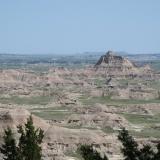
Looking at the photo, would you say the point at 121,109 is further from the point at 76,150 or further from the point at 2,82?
the point at 2,82

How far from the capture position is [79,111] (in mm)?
105188

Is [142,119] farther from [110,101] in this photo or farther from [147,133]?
[110,101]

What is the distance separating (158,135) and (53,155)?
21798 millimetres

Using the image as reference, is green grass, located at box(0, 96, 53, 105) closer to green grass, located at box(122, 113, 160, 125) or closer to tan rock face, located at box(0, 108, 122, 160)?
green grass, located at box(122, 113, 160, 125)

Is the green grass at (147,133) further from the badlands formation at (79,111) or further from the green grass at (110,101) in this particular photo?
the green grass at (110,101)

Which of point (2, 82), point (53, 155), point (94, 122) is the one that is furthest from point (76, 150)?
point (2, 82)

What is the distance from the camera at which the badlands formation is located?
6825cm

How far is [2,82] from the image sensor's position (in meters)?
Answer: 173

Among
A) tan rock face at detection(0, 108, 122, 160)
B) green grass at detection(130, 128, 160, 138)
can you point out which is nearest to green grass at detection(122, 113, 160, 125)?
green grass at detection(130, 128, 160, 138)

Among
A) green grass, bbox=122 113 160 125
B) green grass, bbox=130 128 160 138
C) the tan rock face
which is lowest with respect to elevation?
green grass, bbox=122 113 160 125

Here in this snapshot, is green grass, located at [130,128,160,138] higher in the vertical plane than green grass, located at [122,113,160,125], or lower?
higher

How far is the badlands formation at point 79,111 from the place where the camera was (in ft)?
224

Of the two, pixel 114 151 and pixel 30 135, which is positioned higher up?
pixel 30 135

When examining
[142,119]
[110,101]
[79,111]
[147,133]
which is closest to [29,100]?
[110,101]
